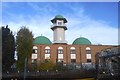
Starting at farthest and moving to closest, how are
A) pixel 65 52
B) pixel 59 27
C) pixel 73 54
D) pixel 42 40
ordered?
1. pixel 59 27
2. pixel 42 40
3. pixel 73 54
4. pixel 65 52

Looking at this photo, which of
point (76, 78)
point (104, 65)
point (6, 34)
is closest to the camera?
point (76, 78)

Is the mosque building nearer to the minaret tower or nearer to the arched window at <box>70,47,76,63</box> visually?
the arched window at <box>70,47,76,63</box>

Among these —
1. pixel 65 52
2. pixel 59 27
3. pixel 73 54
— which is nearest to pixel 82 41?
pixel 73 54

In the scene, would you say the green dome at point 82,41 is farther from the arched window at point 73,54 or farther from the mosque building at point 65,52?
the arched window at point 73,54

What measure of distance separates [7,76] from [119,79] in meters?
18.9

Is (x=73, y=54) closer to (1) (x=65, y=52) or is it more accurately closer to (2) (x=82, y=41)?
(1) (x=65, y=52)

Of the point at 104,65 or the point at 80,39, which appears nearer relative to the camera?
the point at 104,65

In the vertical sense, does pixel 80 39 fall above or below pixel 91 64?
above

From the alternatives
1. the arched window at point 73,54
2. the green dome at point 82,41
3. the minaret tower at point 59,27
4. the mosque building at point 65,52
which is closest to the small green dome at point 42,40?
the mosque building at point 65,52

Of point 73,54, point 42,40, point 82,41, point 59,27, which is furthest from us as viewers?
point 59,27

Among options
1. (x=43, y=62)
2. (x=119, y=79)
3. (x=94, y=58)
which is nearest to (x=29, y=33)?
(x=43, y=62)

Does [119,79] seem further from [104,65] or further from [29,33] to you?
[29,33]

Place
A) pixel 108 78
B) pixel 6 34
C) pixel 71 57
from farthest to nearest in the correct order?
pixel 71 57 → pixel 6 34 → pixel 108 78

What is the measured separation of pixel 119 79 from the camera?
129 feet
